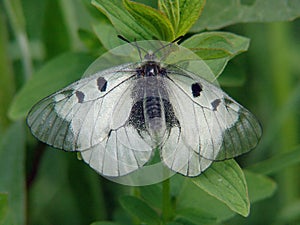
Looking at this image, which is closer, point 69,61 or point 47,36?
point 69,61

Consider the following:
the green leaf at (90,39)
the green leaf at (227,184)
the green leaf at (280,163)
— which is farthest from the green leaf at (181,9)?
the green leaf at (280,163)

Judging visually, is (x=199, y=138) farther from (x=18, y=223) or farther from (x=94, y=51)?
(x=18, y=223)

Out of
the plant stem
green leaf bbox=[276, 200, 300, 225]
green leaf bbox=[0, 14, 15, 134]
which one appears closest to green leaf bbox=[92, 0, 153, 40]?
the plant stem

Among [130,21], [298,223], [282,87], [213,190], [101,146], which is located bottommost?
[298,223]

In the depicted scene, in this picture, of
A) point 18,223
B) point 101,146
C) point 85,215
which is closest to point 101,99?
point 101,146

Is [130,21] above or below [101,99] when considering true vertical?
above

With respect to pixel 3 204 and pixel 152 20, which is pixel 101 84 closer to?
pixel 152 20

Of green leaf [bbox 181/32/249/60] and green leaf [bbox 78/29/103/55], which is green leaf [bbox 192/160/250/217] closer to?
green leaf [bbox 181/32/249/60]
